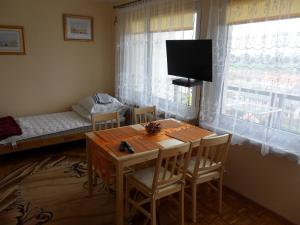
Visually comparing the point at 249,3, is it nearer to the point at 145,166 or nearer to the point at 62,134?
the point at 145,166

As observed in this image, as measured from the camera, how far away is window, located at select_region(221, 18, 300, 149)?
2.12 metres

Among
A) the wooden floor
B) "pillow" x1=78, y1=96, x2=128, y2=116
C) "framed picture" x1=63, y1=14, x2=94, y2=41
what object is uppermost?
"framed picture" x1=63, y1=14, x2=94, y2=41

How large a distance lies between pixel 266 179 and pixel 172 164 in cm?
112

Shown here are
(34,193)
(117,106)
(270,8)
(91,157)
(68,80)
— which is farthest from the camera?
(68,80)

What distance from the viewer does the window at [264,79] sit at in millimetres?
2115

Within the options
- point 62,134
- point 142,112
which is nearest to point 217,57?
point 142,112

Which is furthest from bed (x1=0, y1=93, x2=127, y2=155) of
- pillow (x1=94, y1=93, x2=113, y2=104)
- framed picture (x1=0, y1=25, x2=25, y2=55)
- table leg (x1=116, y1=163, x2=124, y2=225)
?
table leg (x1=116, y1=163, x2=124, y2=225)

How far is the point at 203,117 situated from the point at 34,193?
2.11 metres

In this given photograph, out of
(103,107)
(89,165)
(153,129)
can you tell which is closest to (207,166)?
(153,129)

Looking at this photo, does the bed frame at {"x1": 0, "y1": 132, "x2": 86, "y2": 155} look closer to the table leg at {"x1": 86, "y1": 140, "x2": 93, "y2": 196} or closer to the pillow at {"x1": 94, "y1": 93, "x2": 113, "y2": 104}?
the pillow at {"x1": 94, "y1": 93, "x2": 113, "y2": 104}

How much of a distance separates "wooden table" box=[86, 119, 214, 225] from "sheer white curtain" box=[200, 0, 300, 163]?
440 mm

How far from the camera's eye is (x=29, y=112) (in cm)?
425

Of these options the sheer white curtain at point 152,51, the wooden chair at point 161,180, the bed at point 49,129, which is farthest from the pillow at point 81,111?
the wooden chair at point 161,180

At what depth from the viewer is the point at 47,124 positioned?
375 cm
